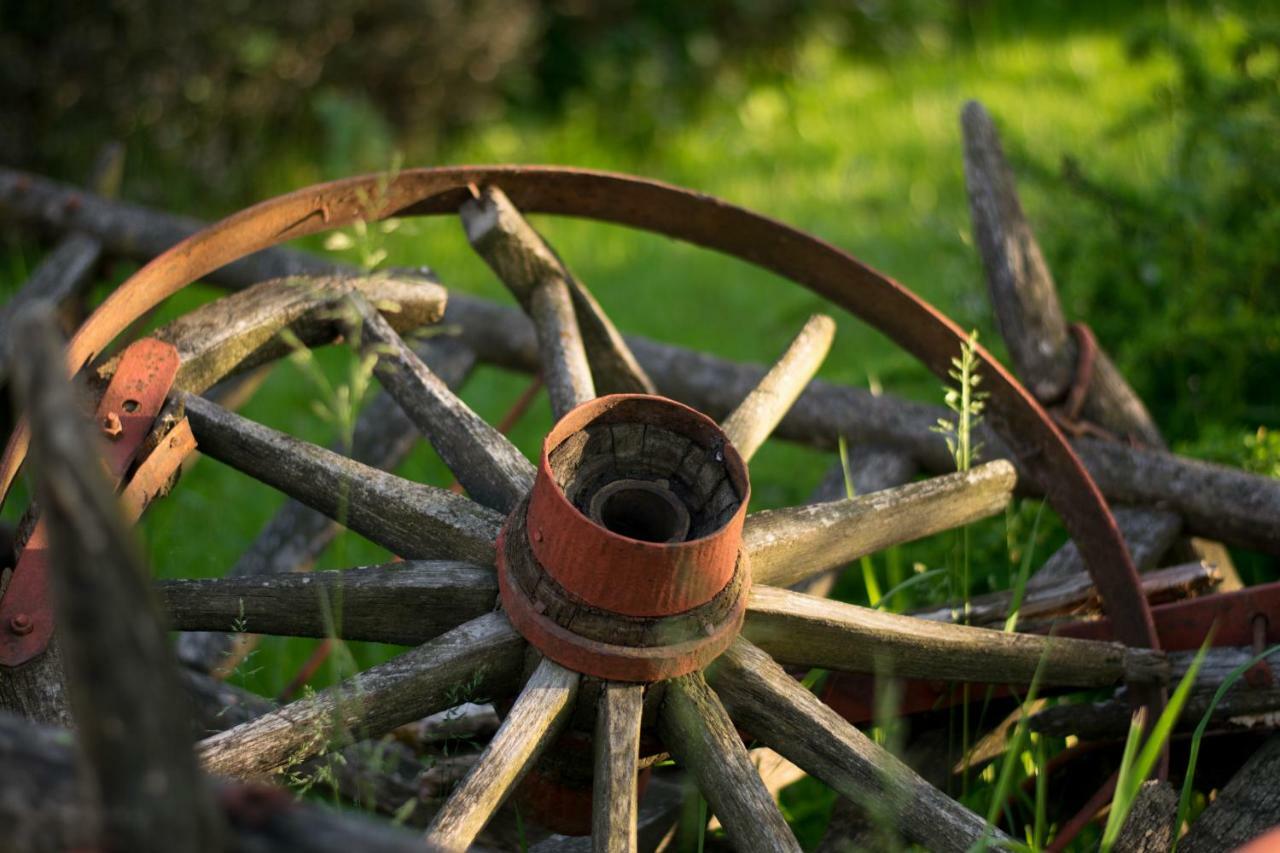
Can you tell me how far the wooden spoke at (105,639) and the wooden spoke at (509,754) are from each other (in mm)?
674

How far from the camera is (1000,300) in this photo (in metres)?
2.72

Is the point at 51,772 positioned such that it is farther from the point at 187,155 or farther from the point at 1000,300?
the point at 187,155

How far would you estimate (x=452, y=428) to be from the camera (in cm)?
196

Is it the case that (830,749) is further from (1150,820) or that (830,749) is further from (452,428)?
(452,428)

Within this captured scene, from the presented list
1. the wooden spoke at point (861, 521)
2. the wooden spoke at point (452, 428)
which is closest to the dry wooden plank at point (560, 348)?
the wooden spoke at point (452, 428)

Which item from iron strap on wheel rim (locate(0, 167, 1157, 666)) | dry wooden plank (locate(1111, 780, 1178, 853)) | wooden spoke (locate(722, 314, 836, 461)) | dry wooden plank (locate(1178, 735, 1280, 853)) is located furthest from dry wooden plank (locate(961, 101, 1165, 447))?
dry wooden plank (locate(1111, 780, 1178, 853))

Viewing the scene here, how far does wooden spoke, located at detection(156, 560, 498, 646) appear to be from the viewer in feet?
5.62

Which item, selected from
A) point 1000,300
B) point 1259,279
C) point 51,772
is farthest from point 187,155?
point 51,772

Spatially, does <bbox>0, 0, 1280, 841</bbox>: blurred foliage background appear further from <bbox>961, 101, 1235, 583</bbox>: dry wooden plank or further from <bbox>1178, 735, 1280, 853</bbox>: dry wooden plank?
<bbox>1178, 735, 1280, 853</bbox>: dry wooden plank

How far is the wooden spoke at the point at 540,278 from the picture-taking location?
2.12 meters

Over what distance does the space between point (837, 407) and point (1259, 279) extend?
1229 millimetres

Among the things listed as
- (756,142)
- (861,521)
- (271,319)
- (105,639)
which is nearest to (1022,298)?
(861,521)

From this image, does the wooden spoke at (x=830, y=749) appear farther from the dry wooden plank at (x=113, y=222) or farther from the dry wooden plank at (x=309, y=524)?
the dry wooden plank at (x=113, y=222)

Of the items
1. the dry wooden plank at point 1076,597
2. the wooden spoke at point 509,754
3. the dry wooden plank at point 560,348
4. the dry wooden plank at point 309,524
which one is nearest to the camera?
the wooden spoke at point 509,754
